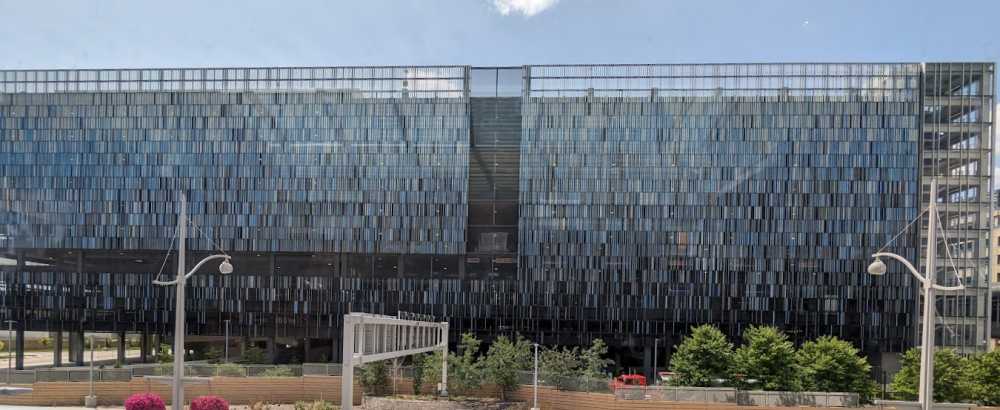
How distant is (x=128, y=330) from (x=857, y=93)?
6769 centimetres

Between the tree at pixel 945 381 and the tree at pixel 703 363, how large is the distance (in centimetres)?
1015

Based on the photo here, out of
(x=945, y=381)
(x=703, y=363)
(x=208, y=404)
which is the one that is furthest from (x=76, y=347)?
(x=945, y=381)

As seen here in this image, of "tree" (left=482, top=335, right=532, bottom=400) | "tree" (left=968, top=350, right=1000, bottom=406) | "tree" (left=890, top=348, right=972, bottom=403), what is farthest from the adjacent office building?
"tree" (left=482, top=335, right=532, bottom=400)

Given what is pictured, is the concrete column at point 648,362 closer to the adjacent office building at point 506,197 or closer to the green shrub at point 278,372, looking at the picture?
the adjacent office building at point 506,197

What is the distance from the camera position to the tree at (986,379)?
42.1m

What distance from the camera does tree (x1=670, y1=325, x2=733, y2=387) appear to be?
44.6m

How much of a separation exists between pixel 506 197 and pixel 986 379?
3773cm

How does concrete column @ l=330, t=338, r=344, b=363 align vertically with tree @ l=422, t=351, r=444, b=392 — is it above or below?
below

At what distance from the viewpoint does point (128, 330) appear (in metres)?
68.1

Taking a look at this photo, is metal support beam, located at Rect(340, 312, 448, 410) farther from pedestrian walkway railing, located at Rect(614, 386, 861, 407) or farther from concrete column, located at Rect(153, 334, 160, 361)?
concrete column, located at Rect(153, 334, 160, 361)

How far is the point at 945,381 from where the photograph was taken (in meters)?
42.4

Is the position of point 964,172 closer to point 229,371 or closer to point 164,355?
point 229,371

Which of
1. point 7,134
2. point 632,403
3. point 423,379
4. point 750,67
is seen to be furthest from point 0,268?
point 750,67

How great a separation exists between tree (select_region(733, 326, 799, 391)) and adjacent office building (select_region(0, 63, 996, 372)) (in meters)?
17.9
